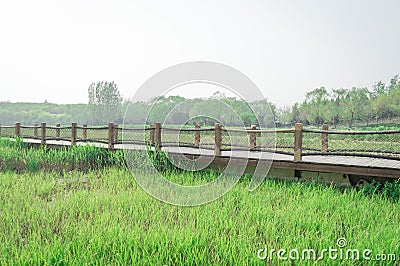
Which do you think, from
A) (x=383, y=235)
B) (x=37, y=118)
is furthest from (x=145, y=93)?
(x=37, y=118)

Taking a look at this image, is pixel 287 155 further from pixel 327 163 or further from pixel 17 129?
pixel 17 129

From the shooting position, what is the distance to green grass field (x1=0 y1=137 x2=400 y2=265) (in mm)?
3695

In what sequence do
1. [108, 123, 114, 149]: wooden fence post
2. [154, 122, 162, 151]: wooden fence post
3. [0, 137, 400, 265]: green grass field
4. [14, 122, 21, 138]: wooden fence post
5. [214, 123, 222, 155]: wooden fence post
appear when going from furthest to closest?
[14, 122, 21, 138]: wooden fence post, [108, 123, 114, 149]: wooden fence post, [154, 122, 162, 151]: wooden fence post, [214, 123, 222, 155]: wooden fence post, [0, 137, 400, 265]: green grass field

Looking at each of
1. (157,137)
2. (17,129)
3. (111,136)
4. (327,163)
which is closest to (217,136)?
(157,137)

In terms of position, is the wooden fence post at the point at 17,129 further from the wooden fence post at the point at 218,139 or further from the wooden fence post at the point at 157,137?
the wooden fence post at the point at 218,139

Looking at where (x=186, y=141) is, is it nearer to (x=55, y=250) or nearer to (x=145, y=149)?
(x=145, y=149)

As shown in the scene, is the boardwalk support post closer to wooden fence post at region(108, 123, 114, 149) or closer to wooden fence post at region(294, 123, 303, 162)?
wooden fence post at region(108, 123, 114, 149)

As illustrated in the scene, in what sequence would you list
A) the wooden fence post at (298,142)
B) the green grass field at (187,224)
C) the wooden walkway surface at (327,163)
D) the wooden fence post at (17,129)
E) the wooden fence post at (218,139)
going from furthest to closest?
1. the wooden fence post at (17,129)
2. the wooden fence post at (218,139)
3. the wooden fence post at (298,142)
4. the wooden walkway surface at (327,163)
5. the green grass field at (187,224)

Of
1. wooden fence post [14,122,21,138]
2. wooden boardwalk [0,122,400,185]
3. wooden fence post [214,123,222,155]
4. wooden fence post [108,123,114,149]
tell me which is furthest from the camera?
wooden fence post [14,122,21,138]

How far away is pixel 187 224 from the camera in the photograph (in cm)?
449

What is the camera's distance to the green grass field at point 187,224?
12.1 feet

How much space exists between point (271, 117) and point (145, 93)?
7.69ft

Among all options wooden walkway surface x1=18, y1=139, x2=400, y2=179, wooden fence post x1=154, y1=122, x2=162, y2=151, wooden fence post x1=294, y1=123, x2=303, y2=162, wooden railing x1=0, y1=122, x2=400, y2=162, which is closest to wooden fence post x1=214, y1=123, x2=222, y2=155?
wooden railing x1=0, y1=122, x2=400, y2=162

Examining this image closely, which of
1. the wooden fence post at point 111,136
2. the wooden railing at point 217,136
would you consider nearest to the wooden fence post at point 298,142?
the wooden railing at point 217,136
